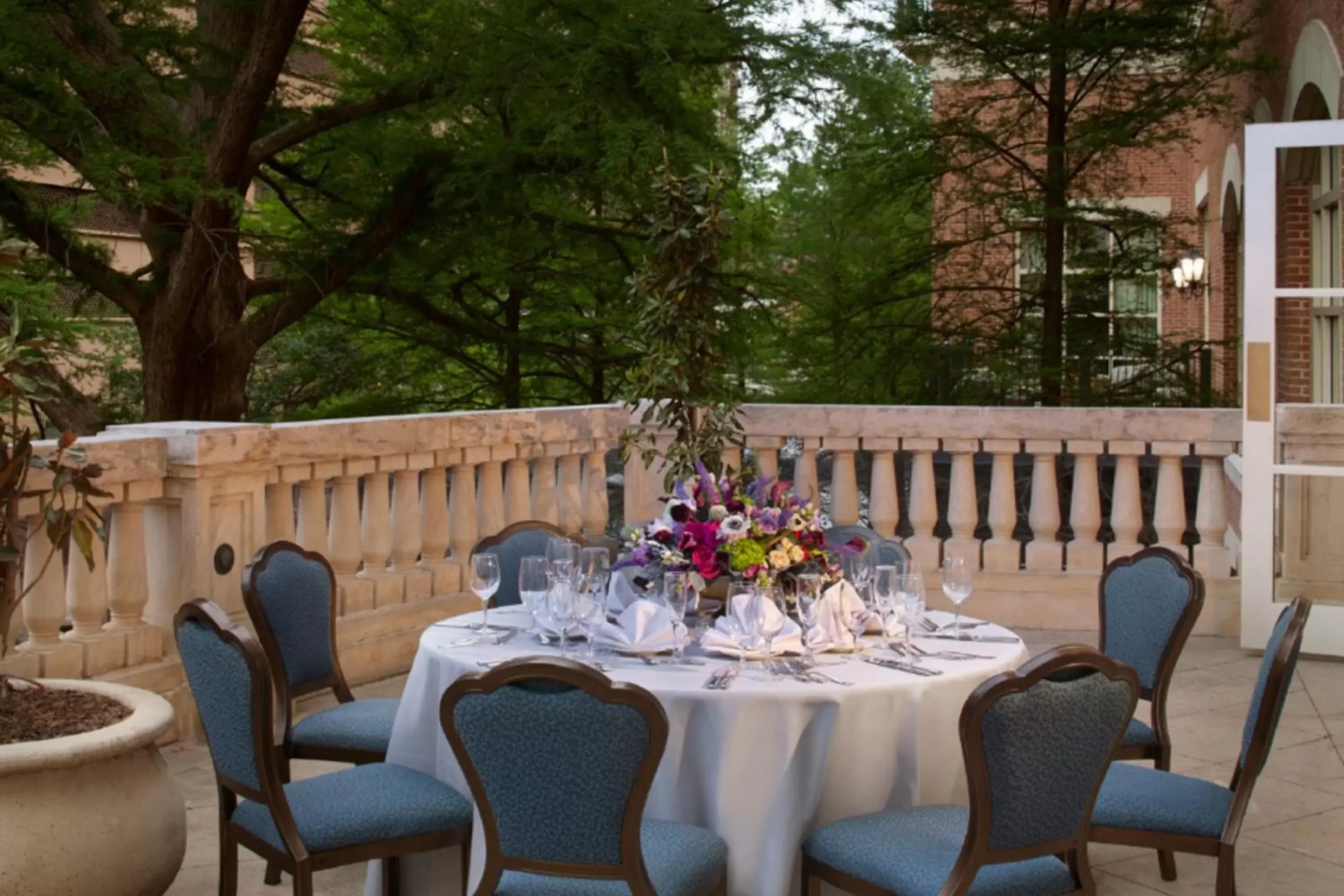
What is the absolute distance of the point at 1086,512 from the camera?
26.0ft

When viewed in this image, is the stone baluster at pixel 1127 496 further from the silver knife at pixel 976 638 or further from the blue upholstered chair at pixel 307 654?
the blue upholstered chair at pixel 307 654

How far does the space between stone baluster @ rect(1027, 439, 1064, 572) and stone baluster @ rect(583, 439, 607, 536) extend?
87.0 inches

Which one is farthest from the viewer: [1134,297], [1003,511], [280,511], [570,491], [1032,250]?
[1134,297]

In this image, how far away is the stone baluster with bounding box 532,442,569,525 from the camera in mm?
7523

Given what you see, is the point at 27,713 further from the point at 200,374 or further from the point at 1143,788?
the point at 200,374

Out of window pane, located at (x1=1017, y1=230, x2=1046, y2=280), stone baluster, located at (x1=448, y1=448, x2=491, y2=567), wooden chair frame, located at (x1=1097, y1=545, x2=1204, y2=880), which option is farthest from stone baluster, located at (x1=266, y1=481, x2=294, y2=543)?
window pane, located at (x1=1017, y1=230, x2=1046, y2=280)

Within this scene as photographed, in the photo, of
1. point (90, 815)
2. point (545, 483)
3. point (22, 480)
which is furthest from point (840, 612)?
point (545, 483)

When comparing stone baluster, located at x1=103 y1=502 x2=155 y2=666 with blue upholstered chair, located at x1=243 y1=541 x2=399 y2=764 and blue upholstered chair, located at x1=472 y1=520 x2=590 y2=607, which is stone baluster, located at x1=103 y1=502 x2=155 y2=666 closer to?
blue upholstered chair, located at x1=243 y1=541 x2=399 y2=764

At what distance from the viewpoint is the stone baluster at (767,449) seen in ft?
27.1

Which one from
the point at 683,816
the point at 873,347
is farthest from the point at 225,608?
the point at 873,347

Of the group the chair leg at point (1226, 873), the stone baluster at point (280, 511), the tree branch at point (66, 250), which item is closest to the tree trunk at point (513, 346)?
the tree branch at point (66, 250)

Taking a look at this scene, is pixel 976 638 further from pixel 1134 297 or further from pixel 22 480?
pixel 1134 297

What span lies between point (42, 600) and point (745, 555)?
9.24 ft

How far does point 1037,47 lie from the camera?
44.0 feet
